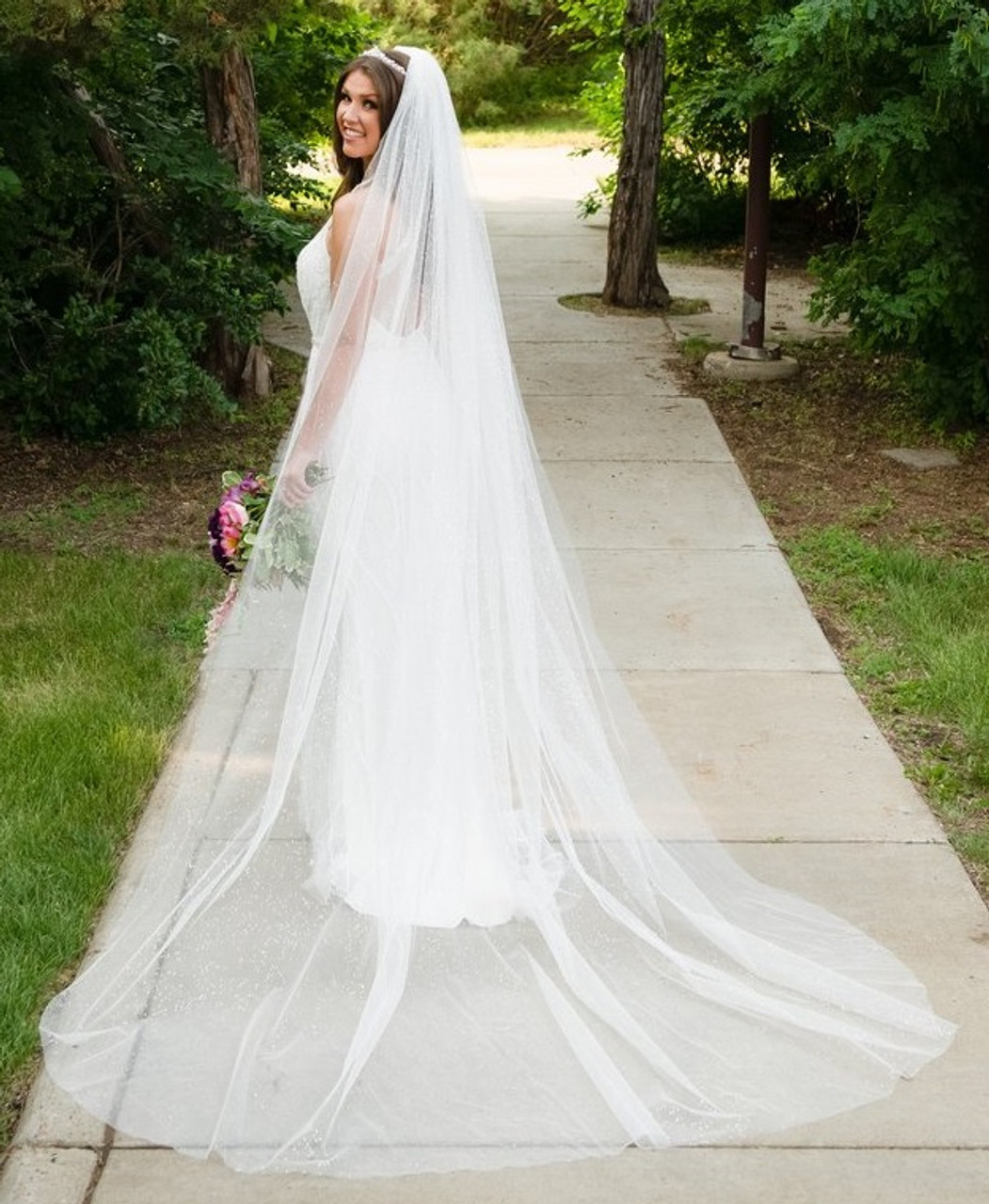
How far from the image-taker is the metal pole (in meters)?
10.2

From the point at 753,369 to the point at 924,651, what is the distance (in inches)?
173

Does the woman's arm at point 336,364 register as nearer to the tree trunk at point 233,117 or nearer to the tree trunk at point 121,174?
the tree trunk at point 121,174

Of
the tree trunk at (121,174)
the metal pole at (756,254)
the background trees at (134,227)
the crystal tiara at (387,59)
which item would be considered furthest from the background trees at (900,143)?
the crystal tiara at (387,59)

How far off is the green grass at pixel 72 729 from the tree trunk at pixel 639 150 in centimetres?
572

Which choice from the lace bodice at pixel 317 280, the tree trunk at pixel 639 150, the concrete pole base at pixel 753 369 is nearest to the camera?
the lace bodice at pixel 317 280

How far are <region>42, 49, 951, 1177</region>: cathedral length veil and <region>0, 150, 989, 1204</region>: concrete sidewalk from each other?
0.18 meters

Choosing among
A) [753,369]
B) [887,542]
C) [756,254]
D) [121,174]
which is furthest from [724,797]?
[756,254]

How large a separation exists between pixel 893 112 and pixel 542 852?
4863 mm

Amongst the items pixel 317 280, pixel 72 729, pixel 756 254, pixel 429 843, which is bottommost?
pixel 72 729

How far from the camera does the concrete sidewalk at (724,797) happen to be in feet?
11.1

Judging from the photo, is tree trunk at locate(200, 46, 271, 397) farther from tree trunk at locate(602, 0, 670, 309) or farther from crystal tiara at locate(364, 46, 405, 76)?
crystal tiara at locate(364, 46, 405, 76)

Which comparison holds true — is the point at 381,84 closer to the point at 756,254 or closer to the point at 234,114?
the point at 234,114

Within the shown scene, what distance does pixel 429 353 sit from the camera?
4.23 meters

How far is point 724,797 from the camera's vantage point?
518 centimetres
